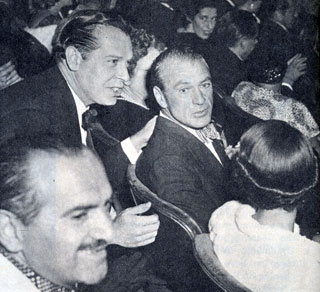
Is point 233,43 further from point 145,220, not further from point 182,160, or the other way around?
point 145,220

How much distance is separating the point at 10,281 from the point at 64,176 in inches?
8.4

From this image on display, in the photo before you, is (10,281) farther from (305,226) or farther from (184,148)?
(305,226)

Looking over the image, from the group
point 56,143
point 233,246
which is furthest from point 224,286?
point 56,143

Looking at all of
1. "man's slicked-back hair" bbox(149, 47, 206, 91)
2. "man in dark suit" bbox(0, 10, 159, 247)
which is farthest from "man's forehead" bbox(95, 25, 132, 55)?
"man's slicked-back hair" bbox(149, 47, 206, 91)

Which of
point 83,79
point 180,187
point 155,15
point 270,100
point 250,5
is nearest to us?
point 180,187

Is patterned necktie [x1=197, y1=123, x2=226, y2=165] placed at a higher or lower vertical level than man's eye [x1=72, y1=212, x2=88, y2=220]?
lower

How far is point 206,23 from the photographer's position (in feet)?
6.43

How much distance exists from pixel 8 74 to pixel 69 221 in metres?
0.69

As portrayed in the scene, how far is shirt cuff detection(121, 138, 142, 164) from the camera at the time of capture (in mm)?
1188

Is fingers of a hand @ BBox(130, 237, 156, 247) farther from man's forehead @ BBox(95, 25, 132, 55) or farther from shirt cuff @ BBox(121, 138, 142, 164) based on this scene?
man's forehead @ BBox(95, 25, 132, 55)

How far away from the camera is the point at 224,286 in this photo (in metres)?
0.77

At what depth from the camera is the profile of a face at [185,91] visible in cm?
112

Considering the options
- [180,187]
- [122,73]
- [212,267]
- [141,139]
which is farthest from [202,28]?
[212,267]

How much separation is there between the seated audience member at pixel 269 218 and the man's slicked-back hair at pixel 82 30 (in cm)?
58
